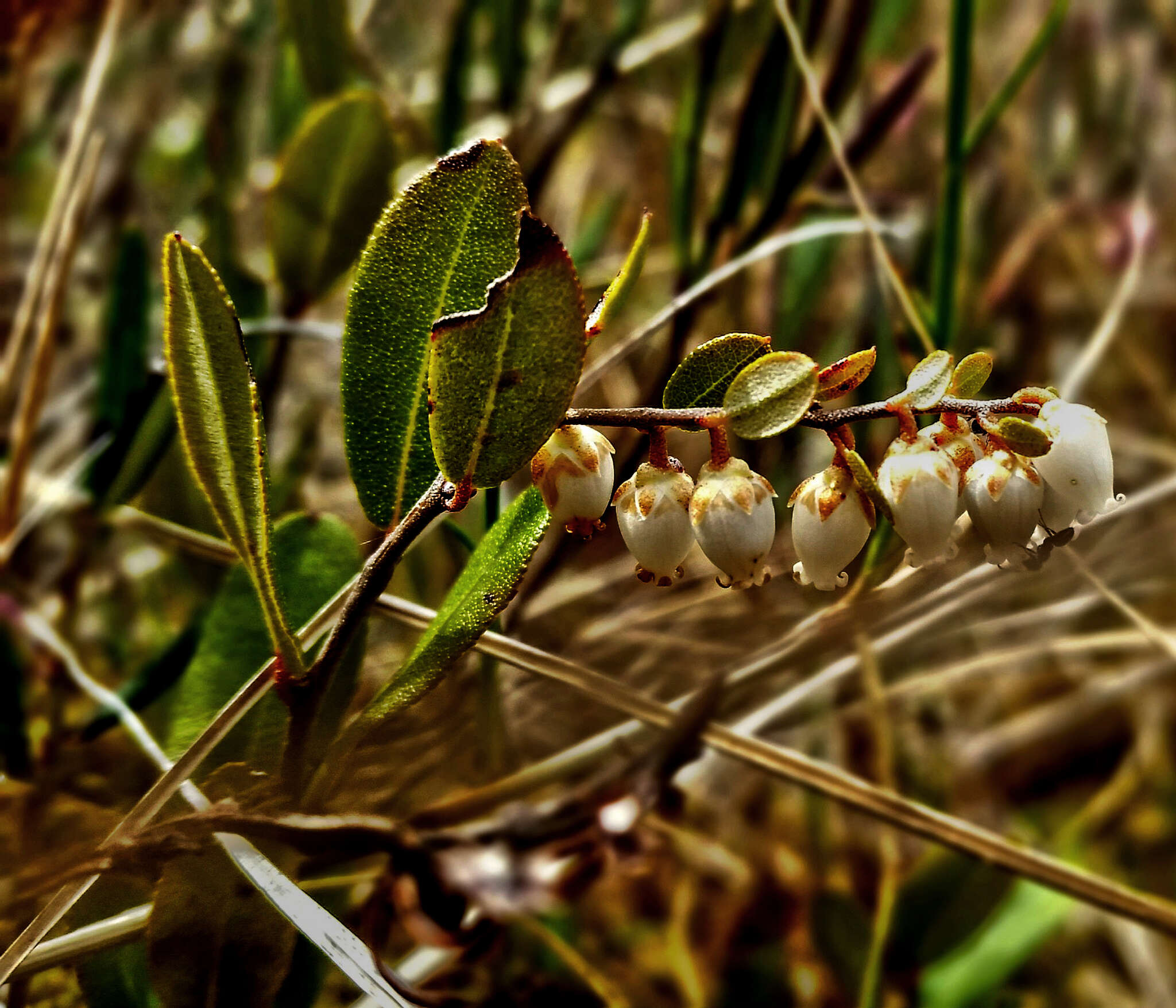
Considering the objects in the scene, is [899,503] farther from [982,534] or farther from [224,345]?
[224,345]

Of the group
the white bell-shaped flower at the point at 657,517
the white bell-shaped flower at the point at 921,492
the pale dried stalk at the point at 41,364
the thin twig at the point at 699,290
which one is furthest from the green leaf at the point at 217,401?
the pale dried stalk at the point at 41,364

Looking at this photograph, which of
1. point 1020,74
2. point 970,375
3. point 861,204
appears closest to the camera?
point 970,375

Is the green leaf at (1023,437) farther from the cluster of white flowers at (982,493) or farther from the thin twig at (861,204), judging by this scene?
the thin twig at (861,204)

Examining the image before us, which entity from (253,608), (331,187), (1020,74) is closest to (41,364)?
(331,187)

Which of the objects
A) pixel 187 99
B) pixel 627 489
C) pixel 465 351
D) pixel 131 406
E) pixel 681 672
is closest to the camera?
pixel 465 351

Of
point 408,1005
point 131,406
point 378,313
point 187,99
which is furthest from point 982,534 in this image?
point 187,99

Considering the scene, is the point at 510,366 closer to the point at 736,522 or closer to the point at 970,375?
the point at 736,522
